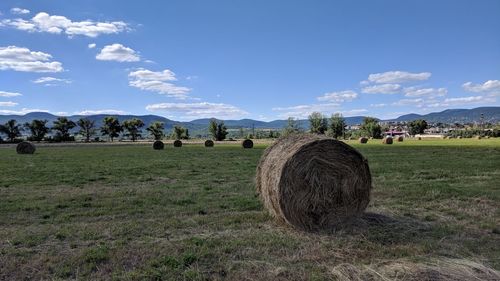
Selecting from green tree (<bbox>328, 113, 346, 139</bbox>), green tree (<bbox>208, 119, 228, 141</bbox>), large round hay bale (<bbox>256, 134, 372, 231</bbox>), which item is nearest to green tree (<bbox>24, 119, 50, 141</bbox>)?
green tree (<bbox>208, 119, 228, 141</bbox>)

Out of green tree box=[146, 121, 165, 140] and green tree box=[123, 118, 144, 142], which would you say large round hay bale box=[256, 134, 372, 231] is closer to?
green tree box=[123, 118, 144, 142]

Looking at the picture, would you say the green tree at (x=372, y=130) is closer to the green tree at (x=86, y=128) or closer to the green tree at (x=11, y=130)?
the green tree at (x=86, y=128)

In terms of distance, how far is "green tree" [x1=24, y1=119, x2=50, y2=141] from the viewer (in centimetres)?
10268

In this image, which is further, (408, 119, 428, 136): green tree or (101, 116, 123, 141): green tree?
(408, 119, 428, 136): green tree

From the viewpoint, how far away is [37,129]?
103812 mm

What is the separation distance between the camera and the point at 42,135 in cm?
10556

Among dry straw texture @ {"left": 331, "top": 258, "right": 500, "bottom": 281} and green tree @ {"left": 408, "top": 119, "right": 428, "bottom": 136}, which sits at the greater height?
green tree @ {"left": 408, "top": 119, "right": 428, "bottom": 136}

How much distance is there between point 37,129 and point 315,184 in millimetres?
108301

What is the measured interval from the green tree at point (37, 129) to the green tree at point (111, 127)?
762 inches

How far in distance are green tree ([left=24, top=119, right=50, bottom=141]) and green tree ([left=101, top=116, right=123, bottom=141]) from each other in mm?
19366

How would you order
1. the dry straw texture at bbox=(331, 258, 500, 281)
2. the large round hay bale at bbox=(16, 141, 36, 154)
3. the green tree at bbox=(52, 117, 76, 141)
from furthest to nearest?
the green tree at bbox=(52, 117, 76, 141) < the large round hay bale at bbox=(16, 141, 36, 154) < the dry straw texture at bbox=(331, 258, 500, 281)

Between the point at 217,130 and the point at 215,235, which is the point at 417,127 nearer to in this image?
the point at 217,130

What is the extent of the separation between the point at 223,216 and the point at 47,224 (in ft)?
11.9

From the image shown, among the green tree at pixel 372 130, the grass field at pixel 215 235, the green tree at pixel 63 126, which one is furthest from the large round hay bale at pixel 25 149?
the green tree at pixel 372 130
